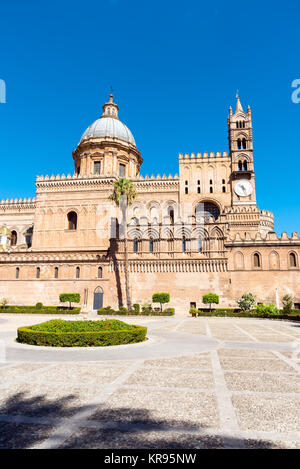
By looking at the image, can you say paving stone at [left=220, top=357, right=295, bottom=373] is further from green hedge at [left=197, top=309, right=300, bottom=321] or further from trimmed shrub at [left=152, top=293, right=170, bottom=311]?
trimmed shrub at [left=152, top=293, right=170, bottom=311]

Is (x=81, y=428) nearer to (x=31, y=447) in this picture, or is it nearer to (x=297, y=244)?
(x=31, y=447)

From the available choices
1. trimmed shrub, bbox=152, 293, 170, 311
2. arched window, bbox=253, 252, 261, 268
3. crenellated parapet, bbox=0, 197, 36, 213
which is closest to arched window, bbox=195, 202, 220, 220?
arched window, bbox=253, 252, 261, 268

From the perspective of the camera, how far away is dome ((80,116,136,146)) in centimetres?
5384

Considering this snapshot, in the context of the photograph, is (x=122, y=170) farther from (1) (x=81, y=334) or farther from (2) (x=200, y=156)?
(1) (x=81, y=334)

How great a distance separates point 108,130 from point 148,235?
957 inches

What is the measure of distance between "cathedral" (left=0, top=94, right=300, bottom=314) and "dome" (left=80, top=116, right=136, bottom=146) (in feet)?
0.72

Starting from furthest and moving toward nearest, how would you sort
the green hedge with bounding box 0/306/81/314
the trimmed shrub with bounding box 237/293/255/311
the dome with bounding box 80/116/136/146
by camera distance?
the dome with bounding box 80/116/136/146, the trimmed shrub with bounding box 237/293/255/311, the green hedge with bounding box 0/306/81/314

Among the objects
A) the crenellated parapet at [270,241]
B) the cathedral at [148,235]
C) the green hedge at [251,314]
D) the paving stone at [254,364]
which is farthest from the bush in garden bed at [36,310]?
the paving stone at [254,364]

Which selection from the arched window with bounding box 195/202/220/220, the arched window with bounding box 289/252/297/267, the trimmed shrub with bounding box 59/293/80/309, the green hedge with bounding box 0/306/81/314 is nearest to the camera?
the green hedge with bounding box 0/306/81/314

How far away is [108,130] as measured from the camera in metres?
54.1

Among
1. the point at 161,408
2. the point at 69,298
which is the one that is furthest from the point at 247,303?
the point at 161,408

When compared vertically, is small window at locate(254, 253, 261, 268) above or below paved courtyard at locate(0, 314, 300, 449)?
above

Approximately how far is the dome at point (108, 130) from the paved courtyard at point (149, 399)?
47836 mm
